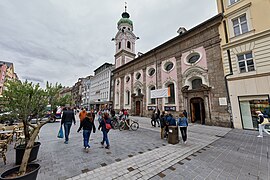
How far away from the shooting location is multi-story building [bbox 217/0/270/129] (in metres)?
9.50

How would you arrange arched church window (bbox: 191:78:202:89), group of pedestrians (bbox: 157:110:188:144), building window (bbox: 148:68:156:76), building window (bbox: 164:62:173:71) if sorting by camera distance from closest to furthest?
group of pedestrians (bbox: 157:110:188:144), arched church window (bbox: 191:78:202:89), building window (bbox: 164:62:173:71), building window (bbox: 148:68:156:76)

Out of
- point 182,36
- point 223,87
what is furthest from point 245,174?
point 182,36

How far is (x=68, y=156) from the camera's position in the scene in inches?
178

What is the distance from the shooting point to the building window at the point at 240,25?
35.8 feet

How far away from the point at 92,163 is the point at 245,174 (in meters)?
4.80

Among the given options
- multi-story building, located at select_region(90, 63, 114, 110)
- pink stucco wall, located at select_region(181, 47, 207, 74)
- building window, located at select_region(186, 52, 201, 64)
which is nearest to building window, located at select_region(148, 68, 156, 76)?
pink stucco wall, located at select_region(181, 47, 207, 74)

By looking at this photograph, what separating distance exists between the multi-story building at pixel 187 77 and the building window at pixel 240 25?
140cm

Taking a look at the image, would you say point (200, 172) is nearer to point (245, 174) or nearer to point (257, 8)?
point (245, 174)

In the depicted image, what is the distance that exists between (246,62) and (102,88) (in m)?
35.4

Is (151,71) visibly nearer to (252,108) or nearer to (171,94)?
(171,94)

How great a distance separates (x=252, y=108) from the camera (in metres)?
9.92

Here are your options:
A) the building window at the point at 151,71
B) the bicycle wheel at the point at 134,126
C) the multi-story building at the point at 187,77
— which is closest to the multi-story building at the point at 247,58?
the multi-story building at the point at 187,77

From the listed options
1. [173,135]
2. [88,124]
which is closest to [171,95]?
[173,135]

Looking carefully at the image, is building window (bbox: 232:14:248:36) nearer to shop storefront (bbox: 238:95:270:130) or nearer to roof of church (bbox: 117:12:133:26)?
shop storefront (bbox: 238:95:270:130)
